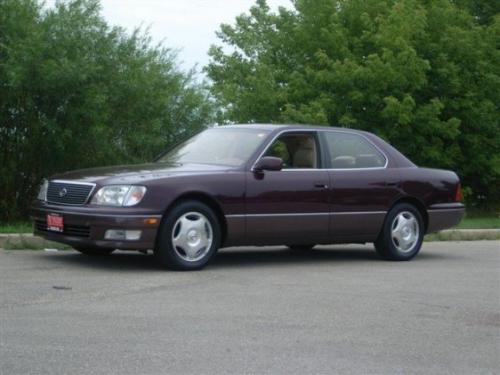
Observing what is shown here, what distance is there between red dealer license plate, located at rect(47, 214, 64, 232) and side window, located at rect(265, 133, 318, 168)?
2.46 metres

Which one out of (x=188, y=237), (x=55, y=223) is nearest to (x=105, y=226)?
(x=55, y=223)

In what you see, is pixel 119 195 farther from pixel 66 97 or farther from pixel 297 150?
pixel 66 97

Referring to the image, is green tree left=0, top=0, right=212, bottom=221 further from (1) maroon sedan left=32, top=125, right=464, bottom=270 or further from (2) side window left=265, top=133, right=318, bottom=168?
(2) side window left=265, top=133, right=318, bottom=168

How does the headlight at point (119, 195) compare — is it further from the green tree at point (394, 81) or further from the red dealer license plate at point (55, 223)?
the green tree at point (394, 81)

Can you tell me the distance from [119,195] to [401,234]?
3.61m

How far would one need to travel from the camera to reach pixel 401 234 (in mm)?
11266

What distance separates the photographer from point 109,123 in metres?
15.2

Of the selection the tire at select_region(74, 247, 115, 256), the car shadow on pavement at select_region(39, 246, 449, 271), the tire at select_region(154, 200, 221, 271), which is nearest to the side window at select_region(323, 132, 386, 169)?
the car shadow on pavement at select_region(39, 246, 449, 271)

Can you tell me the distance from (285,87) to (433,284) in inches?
514

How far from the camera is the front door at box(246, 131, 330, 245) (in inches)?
396

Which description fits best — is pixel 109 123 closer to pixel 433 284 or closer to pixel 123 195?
pixel 123 195

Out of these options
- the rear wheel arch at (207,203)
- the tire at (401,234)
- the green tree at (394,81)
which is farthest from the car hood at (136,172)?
the green tree at (394,81)

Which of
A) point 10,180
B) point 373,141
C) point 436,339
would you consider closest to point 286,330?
point 436,339

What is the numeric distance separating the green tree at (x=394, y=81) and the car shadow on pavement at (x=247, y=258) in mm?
7244
